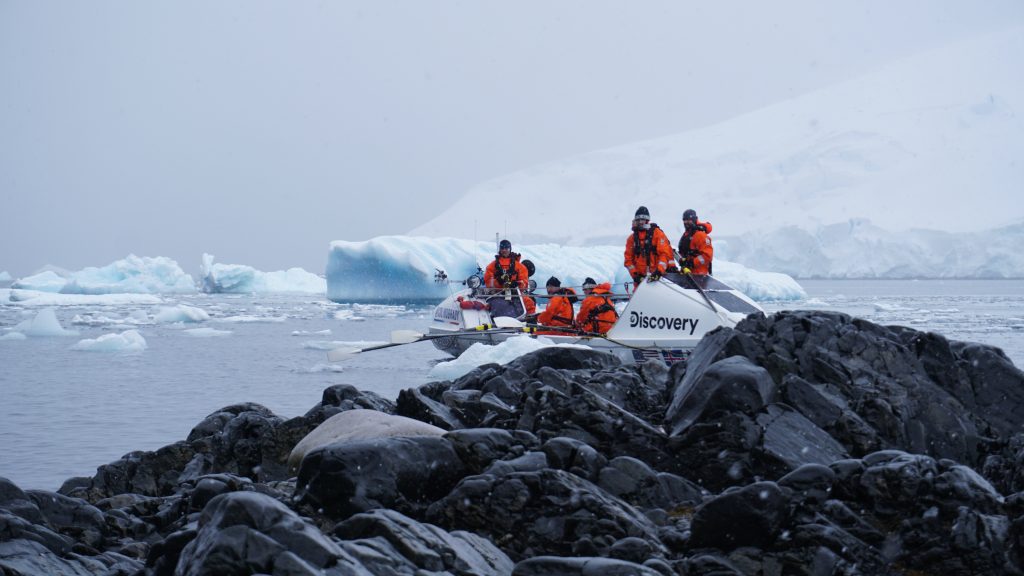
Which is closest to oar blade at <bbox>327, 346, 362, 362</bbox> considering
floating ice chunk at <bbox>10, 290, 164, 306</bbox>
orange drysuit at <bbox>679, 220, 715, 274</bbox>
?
orange drysuit at <bbox>679, 220, 715, 274</bbox>

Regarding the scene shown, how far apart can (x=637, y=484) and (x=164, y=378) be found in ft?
33.3

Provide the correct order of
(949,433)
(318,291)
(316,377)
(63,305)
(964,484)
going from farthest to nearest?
1. (318,291)
2. (63,305)
3. (316,377)
4. (949,433)
5. (964,484)

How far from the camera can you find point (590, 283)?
11.6 metres

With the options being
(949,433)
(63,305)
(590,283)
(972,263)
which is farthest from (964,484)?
(972,263)

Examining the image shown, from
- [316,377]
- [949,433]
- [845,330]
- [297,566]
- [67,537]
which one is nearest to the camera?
[297,566]

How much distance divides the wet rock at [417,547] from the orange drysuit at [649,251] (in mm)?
6258

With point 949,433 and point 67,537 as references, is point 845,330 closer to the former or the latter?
point 949,433

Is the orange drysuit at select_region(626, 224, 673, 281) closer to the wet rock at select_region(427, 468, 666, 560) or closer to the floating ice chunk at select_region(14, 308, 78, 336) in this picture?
the wet rock at select_region(427, 468, 666, 560)

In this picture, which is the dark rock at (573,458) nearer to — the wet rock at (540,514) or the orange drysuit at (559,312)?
the wet rock at (540,514)

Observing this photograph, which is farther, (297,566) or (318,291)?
(318,291)

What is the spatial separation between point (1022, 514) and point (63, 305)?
120 ft

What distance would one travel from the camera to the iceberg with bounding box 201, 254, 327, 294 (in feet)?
146

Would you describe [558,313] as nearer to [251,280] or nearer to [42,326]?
[42,326]

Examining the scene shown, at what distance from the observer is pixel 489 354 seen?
1062 centimetres
